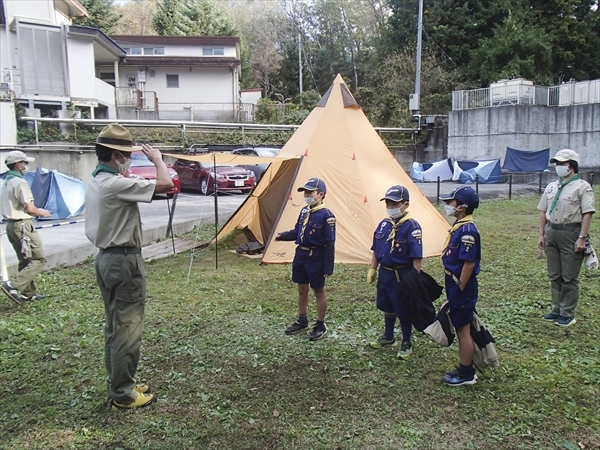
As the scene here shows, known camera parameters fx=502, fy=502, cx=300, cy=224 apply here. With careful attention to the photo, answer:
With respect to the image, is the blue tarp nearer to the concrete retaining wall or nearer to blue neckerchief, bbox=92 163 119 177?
blue neckerchief, bbox=92 163 119 177

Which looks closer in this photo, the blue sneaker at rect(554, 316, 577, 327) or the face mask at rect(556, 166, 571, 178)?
the face mask at rect(556, 166, 571, 178)

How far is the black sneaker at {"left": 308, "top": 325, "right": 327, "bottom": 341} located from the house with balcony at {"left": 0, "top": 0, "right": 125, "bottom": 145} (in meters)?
18.4

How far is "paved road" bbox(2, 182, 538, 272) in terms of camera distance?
8.60 m

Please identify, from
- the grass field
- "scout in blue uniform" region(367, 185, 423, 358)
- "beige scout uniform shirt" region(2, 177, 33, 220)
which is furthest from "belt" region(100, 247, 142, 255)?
"beige scout uniform shirt" region(2, 177, 33, 220)

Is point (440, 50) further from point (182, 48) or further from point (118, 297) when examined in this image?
point (118, 297)

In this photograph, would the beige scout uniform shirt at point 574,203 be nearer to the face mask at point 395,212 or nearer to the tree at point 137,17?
the face mask at point 395,212

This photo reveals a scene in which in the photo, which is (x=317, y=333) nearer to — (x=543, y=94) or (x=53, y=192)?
(x=53, y=192)

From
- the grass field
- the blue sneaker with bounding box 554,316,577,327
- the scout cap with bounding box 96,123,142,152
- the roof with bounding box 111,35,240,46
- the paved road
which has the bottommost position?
the grass field

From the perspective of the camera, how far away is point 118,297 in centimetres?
352

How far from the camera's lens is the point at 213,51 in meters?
30.6

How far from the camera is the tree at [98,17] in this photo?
32562mm

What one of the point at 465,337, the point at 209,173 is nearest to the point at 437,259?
the point at 465,337

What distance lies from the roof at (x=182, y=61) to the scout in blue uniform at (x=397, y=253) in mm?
26283

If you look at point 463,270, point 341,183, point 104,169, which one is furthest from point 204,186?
point 463,270
